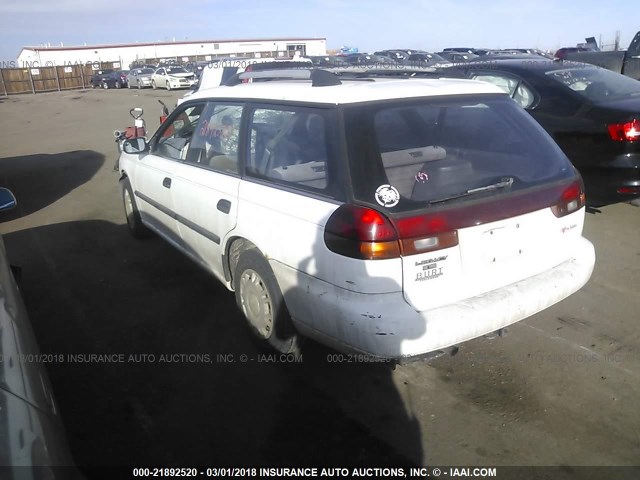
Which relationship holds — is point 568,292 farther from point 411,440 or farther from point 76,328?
point 76,328

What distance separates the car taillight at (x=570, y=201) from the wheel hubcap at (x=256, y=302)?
69.4 inches

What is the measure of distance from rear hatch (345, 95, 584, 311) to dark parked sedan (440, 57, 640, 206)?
5.48ft

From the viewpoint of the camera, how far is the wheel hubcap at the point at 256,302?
11.1 ft

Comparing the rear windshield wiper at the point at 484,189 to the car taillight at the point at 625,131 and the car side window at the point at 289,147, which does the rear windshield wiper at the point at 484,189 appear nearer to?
the car side window at the point at 289,147

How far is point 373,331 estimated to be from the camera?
2621 millimetres

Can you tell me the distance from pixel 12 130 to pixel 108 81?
23401 millimetres

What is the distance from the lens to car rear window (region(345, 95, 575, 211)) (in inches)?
107

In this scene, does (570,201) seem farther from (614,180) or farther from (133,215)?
(133,215)

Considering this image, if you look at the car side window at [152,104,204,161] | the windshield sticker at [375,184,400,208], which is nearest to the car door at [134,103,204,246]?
the car side window at [152,104,204,161]

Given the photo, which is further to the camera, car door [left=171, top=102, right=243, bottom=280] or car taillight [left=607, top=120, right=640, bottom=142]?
car taillight [left=607, top=120, right=640, bottom=142]

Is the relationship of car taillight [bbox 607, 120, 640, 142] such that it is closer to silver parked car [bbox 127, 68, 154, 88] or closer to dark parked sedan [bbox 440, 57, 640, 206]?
dark parked sedan [bbox 440, 57, 640, 206]

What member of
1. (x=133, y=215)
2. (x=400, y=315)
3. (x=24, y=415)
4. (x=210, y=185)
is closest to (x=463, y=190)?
(x=400, y=315)

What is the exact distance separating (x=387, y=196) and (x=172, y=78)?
3222 centimetres

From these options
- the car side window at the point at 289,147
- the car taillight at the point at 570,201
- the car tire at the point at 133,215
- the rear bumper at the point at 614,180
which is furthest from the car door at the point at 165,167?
the rear bumper at the point at 614,180
